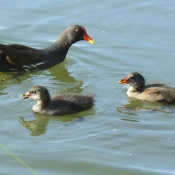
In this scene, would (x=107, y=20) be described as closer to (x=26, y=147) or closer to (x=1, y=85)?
(x=1, y=85)

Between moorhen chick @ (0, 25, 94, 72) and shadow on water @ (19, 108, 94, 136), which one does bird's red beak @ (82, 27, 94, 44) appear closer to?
moorhen chick @ (0, 25, 94, 72)

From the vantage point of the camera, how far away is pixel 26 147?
8.92 meters

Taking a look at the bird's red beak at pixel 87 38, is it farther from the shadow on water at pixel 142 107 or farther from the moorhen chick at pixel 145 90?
the shadow on water at pixel 142 107

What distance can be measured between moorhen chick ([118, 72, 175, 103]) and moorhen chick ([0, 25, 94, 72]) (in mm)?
1870

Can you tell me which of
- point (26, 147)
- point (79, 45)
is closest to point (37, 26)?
point (79, 45)

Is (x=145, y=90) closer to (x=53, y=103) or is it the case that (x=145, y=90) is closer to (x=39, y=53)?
(x=53, y=103)

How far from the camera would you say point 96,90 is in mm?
10766

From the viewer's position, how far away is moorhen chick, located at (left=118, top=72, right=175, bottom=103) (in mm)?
10312

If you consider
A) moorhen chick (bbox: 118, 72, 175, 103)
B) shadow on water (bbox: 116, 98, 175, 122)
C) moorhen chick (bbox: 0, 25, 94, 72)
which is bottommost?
shadow on water (bbox: 116, 98, 175, 122)

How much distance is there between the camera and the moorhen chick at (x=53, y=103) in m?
9.89

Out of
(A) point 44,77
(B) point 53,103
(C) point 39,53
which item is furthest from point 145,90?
(C) point 39,53

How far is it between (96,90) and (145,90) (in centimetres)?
79

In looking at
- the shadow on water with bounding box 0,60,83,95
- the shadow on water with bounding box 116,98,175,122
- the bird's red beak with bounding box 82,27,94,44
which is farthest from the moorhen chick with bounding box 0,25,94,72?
the shadow on water with bounding box 116,98,175,122

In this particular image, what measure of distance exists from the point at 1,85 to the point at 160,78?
2.65 m
